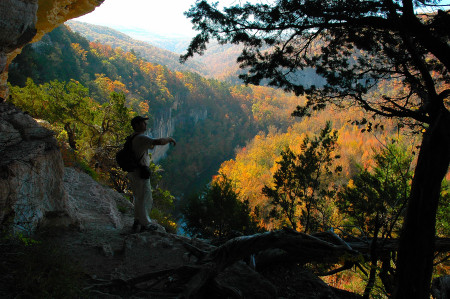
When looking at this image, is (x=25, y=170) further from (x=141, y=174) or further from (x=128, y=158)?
(x=141, y=174)

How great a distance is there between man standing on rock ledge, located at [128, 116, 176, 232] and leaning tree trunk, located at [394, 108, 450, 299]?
2.97 m

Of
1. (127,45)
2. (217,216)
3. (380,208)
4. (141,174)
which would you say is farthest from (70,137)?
(127,45)

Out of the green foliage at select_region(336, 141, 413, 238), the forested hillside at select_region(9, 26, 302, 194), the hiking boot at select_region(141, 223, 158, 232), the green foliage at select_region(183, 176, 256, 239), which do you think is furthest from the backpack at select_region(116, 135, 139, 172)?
the forested hillside at select_region(9, 26, 302, 194)

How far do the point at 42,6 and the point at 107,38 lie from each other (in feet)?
489

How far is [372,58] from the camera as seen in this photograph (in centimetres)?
457

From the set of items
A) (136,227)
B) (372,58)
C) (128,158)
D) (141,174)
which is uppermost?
(372,58)

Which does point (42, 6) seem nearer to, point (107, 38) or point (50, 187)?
point (50, 187)

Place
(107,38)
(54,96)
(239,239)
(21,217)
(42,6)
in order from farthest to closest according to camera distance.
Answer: (107,38)
(54,96)
(42,6)
(21,217)
(239,239)

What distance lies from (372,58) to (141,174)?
4.26 m

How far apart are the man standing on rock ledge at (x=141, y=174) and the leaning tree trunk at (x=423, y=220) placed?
9.74ft

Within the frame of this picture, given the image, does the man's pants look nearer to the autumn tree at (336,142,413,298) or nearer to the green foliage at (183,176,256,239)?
the autumn tree at (336,142,413,298)

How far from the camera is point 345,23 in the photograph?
11.2 feet

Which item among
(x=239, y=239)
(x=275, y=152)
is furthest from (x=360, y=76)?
(x=275, y=152)

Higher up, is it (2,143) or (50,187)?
(2,143)
